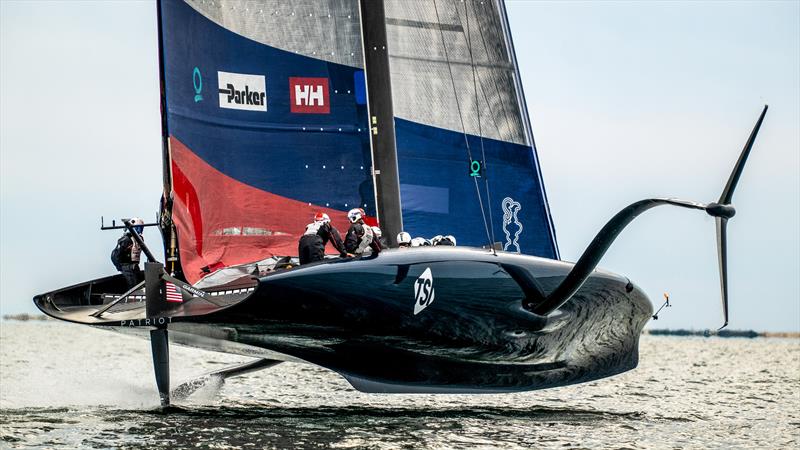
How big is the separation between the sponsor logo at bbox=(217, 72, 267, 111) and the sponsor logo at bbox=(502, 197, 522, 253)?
288cm

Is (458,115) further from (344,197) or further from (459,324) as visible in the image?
(459,324)

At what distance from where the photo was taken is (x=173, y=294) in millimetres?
11172

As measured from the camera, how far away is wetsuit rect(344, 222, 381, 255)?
38.1 feet

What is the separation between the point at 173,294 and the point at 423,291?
2059 millimetres

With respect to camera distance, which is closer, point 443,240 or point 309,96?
point 443,240

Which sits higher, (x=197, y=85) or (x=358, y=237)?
(x=197, y=85)

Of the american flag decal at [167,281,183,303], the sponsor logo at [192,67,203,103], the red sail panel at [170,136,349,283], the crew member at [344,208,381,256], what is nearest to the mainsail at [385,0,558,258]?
the red sail panel at [170,136,349,283]

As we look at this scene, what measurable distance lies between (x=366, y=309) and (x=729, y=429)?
11.0 ft

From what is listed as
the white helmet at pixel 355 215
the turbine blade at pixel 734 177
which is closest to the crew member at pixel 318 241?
the white helmet at pixel 355 215

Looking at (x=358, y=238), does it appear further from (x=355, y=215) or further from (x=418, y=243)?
(x=418, y=243)

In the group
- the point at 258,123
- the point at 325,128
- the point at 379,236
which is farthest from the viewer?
the point at 325,128

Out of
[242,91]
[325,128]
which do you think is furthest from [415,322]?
[242,91]

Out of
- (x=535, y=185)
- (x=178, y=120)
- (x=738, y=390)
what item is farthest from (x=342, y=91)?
(x=738, y=390)

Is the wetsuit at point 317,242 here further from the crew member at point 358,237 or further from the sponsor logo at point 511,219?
the sponsor logo at point 511,219
